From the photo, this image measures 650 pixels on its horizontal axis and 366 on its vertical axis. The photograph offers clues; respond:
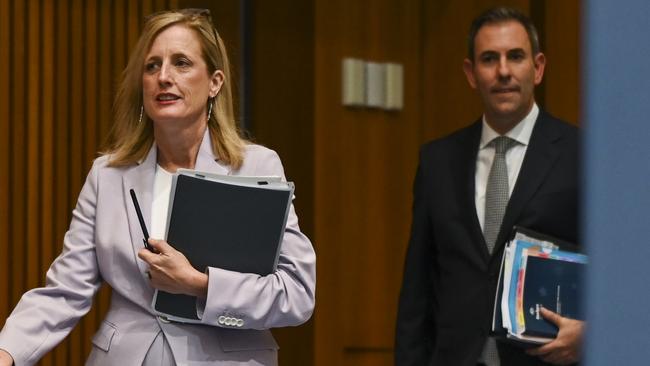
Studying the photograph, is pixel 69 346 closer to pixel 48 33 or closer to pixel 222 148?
pixel 48 33

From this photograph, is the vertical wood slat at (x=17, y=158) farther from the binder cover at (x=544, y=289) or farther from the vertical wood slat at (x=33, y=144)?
the binder cover at (x=544, y=289)

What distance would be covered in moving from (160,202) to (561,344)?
105 cm

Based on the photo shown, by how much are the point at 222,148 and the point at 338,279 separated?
2613 millimetres

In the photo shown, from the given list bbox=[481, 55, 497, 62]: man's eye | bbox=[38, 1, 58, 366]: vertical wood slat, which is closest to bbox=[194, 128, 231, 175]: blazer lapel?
bbox=[481, 55, 497, 62]: man's eye

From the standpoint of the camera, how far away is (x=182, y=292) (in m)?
2.24

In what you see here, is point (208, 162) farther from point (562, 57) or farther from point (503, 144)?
point (562, 57)

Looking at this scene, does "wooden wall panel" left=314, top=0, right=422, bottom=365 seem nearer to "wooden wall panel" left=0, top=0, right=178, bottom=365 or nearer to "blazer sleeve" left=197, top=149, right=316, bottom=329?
"wooden wall panel" left=0, top=0, right=178, bottom=365

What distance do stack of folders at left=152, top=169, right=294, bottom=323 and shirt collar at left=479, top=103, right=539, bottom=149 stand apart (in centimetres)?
91

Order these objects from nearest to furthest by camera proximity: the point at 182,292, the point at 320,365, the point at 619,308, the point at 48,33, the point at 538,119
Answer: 1. the point at 619,308
2. the point at 182,292
3. the point at 538,119
4. the point at 48,33
5. the point at 320,365

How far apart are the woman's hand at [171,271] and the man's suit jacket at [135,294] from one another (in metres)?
0.04

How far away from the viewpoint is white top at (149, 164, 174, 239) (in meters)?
2.41

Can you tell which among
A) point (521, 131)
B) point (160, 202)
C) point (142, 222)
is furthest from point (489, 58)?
point (142, 222)

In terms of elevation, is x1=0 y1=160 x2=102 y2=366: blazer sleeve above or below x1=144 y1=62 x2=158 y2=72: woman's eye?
below

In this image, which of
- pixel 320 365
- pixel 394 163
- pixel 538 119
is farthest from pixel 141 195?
pixel 394 163
